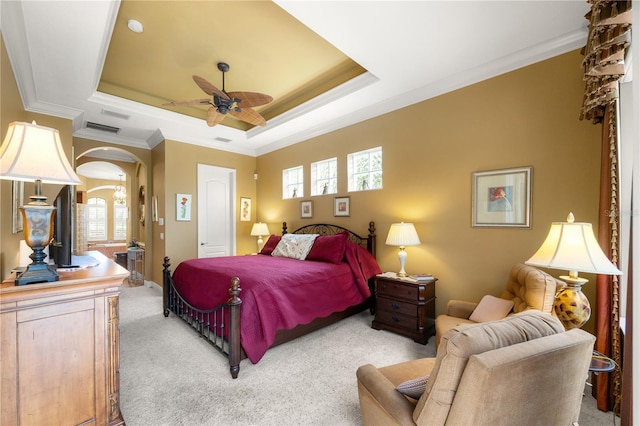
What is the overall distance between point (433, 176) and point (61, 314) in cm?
347

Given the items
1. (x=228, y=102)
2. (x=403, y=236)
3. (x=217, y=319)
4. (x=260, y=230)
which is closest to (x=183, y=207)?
(x=260, y=230)

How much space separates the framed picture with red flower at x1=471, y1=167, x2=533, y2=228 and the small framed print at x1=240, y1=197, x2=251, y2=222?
4470 millimetres

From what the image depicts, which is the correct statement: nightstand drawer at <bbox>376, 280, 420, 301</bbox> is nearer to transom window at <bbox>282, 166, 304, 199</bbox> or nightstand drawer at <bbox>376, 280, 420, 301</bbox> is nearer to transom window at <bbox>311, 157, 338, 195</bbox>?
transom window at <bbox>311, 157, 338, 195</bbox>

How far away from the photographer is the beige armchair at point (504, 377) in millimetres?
949

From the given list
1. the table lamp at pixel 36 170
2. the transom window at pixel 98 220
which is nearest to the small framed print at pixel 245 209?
the table lamp at pixel 36 170

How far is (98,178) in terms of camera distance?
9.96m

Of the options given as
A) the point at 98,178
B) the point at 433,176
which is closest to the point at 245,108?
the point at 433,176

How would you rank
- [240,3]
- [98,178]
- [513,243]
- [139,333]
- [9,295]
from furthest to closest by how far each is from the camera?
[98,178] → [139,333] → [513,243] → [240,3] → [9,295]

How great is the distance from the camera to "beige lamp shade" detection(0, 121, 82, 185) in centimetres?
128

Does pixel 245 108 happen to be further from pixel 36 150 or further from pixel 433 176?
pixel 433 176

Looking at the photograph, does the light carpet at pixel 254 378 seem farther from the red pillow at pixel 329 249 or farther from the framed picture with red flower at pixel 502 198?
the framed picture with red flower at pixel 502 198

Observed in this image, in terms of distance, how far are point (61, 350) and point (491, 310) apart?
116 inches

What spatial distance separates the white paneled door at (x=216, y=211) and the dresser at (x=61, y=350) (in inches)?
150

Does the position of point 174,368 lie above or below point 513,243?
below
